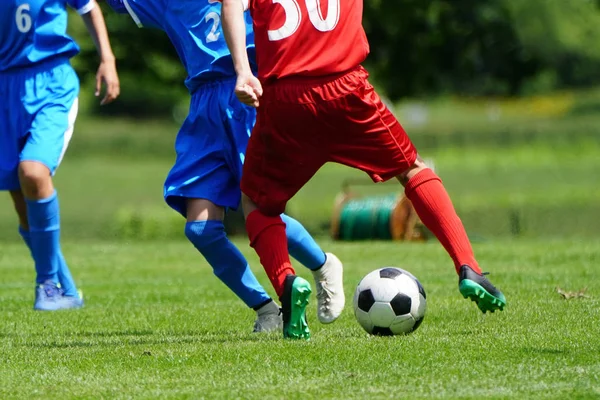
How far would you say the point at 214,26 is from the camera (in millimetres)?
5707

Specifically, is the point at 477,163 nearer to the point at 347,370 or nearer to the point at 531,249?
the point at 531,249

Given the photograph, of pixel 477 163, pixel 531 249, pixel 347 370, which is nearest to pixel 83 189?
pixel 477 163

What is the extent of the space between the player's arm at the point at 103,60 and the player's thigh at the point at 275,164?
1837mm

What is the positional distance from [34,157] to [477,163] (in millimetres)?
40570

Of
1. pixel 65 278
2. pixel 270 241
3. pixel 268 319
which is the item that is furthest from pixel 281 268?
pixel 65 278

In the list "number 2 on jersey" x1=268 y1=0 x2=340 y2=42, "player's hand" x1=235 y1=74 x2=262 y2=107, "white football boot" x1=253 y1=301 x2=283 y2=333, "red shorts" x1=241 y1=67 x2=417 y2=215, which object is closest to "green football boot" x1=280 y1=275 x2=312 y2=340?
"red shorts" x1=241 y1=67 x2=417 y2=215

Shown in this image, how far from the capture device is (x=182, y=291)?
8570mm

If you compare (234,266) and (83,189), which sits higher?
(234,266)

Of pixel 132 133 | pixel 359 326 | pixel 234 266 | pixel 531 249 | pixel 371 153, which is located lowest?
pixel 132 133

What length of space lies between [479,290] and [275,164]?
3.54 feet

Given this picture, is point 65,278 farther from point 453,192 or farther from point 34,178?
point 453,192

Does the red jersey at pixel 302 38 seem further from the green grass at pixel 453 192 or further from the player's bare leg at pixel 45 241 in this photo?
the green grass at pixel 453 192

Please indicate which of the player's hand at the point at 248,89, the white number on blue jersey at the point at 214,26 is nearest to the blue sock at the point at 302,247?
the white number on blue jersey at the point at 214,26

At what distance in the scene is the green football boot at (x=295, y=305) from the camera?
511 cm
